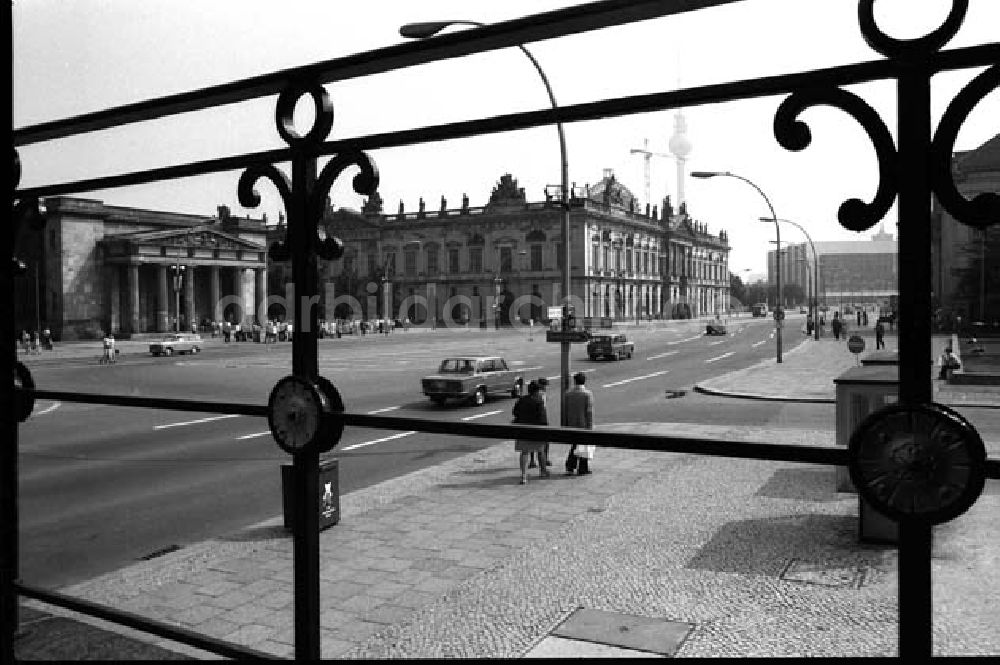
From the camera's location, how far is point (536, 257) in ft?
227

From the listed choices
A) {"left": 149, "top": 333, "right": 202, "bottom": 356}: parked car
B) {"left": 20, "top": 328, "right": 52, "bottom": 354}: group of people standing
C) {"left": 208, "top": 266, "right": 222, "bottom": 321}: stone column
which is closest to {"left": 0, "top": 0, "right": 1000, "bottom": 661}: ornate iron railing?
{"left": 149, "top": 333, "right": 202, "bottom": 356}: parked car

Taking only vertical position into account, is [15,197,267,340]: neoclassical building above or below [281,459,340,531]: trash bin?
above

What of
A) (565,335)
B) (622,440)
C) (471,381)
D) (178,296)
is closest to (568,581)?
(622,440)

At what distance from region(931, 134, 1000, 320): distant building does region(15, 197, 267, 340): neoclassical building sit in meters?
56.8

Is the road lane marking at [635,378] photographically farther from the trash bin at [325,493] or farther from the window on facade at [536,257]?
the window on facade at [536,257]

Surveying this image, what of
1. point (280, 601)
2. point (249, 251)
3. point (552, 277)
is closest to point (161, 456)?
point (280, 601)

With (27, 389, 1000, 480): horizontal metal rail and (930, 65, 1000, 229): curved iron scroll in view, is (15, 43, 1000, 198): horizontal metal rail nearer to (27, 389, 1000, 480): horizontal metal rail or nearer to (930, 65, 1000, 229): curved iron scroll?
(930, 65, 1000, 229): curved iron scroll

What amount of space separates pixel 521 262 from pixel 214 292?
36277 mm

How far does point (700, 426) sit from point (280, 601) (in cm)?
1408

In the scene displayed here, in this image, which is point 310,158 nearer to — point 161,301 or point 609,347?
point 609,347

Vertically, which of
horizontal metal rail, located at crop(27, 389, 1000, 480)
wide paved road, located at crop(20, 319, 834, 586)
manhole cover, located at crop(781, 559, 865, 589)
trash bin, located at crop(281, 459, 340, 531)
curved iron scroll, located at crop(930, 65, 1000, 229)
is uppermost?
curved iron scroll, located at crop(930, 65, 1000, 229)

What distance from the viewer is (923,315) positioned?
5.87 ft

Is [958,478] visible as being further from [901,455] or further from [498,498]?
[498,498]

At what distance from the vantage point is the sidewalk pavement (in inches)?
249
